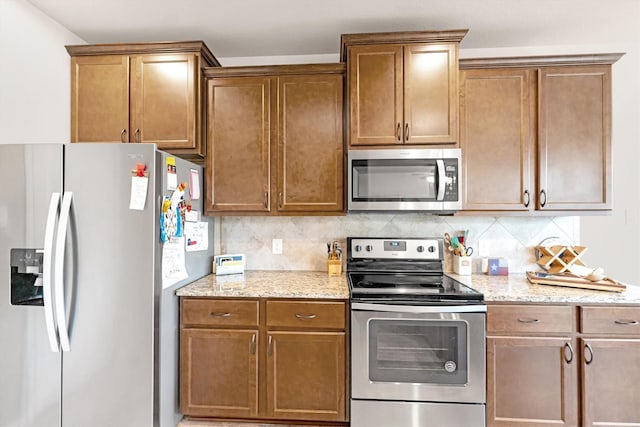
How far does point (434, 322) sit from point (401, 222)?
0.90 metres

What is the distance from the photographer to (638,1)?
199cm

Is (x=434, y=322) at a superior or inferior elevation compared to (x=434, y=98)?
inferior

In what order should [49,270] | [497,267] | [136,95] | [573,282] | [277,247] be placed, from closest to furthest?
[49,270]
[573,282]
[136,95]
[497,267]
[277,247]

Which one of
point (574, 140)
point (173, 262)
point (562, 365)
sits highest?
point (574, 140)

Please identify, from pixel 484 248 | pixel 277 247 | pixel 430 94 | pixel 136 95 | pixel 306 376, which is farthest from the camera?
pixel 277 247

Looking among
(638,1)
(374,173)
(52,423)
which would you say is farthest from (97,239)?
(638,1)

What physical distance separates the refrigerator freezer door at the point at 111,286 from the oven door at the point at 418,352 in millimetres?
1139

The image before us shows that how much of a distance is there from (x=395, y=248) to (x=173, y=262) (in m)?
1.50

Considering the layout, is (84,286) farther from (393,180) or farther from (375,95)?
(375,95)

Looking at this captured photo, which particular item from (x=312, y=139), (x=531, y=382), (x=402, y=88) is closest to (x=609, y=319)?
(x=531, y=382)

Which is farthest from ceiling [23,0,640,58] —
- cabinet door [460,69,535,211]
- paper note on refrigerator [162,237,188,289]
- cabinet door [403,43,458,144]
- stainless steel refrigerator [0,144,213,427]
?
paper note on refrigerator [162,237,188,289]

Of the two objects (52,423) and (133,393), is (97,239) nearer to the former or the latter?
(133,393)

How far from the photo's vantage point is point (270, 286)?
79.4 inches

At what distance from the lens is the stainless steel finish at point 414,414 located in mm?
1752
